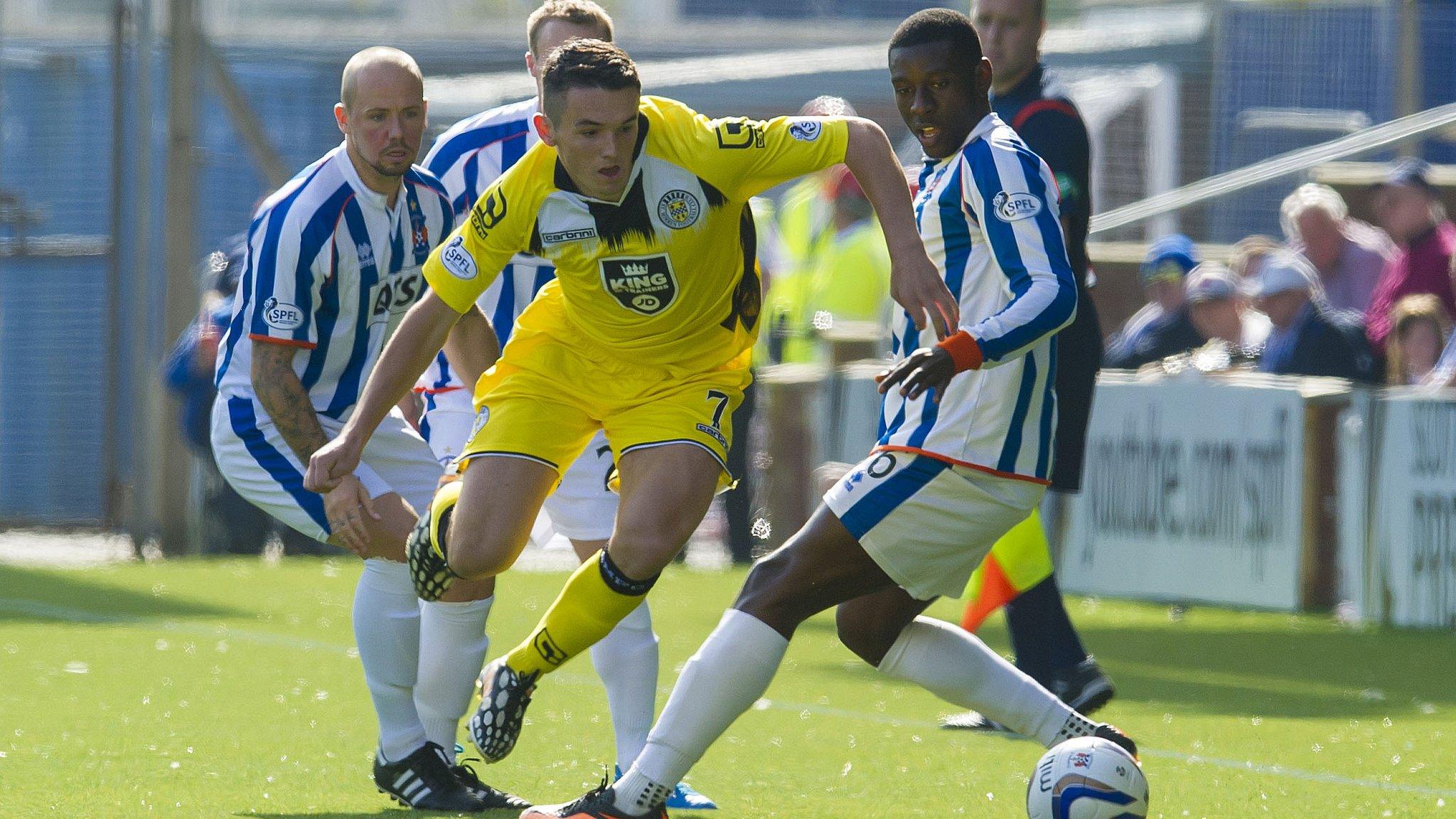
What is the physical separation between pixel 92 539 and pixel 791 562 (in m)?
11.2

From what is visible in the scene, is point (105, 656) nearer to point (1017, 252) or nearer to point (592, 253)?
point (592, 253)

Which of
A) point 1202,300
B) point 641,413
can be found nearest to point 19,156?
point 1202,300

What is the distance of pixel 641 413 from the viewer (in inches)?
204

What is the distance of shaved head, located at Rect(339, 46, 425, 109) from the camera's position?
5500 mm

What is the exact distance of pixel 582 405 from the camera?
17.3 feet

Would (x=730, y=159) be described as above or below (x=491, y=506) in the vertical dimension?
above

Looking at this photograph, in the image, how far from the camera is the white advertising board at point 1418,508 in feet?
31.7

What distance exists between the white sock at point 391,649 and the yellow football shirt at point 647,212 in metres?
0.91

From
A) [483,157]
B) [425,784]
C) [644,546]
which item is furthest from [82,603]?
[644,546]

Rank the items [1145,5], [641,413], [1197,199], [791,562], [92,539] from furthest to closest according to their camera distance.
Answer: [1145,5] → [92,539] → [1197,199] → [641,413] → [791,562]

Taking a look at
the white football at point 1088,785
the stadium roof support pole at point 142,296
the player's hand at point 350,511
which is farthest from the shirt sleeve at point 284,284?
the stadium roof support pole at point 142,296

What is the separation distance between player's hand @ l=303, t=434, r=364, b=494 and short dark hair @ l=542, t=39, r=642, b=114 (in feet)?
3.09

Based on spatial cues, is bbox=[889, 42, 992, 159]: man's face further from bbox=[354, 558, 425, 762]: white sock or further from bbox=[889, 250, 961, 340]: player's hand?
bbox=[354, 558, 425, 762]: white sock

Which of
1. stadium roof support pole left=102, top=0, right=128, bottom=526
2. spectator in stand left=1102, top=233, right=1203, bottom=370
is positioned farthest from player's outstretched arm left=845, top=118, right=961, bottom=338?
stadium roof support pole left=102, top=0, right=128, bottom=526
